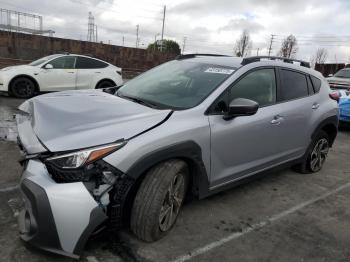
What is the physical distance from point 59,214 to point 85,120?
0.78m

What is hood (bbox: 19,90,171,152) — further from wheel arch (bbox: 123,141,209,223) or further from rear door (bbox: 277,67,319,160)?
rear door (bbox: 277,67,319,160)

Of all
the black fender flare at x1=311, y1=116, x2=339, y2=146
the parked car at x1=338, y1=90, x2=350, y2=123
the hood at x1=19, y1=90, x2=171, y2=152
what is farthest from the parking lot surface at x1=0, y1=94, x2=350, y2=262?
the parked car at x1=338, y1=90, x2=350, y2=123

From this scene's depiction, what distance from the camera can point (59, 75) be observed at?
10.4 m

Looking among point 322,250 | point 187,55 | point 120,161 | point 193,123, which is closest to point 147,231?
point 120,161

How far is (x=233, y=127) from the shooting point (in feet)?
11.4

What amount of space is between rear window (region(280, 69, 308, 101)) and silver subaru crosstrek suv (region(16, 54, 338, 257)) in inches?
0.6

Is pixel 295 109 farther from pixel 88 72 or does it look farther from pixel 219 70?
pixel 88 72

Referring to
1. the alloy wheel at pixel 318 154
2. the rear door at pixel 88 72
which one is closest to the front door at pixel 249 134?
the alloy wheel at pixel 318 154

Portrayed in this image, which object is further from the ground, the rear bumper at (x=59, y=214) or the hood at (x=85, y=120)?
the hood at (x=85, y=120)

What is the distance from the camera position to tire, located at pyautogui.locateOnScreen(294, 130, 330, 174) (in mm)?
4980

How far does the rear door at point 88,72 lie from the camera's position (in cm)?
1080

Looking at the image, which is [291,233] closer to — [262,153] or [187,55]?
[262,153]

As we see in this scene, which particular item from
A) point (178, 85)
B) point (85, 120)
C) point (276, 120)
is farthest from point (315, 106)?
point (85, 120)

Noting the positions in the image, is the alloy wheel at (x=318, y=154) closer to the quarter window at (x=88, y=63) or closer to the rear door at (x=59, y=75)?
the rear door at (x=59, y=75)
